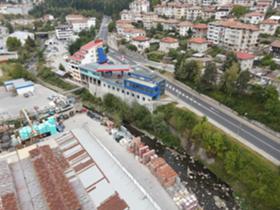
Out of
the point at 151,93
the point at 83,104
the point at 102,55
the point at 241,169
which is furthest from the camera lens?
the point at 102,55

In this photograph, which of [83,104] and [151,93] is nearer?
[151,93]

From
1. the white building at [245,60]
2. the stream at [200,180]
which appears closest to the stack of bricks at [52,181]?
the stream at [200,180]

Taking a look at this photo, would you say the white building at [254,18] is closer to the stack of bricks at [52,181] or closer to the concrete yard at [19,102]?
the concrete yard at [19,102]

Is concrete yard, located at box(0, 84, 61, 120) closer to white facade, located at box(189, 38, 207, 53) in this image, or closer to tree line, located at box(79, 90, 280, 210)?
tree line, located at box(79, 90, 280, 210)

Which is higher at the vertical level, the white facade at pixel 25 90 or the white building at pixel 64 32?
the white building at pixel 64 32

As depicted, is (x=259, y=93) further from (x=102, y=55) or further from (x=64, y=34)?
(x=64, y=34)

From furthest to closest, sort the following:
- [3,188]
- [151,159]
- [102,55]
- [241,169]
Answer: [102,55]
[151,159]
[241,169]
[3,188]

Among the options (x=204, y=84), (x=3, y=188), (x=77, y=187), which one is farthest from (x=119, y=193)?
(x=204, y=84)
